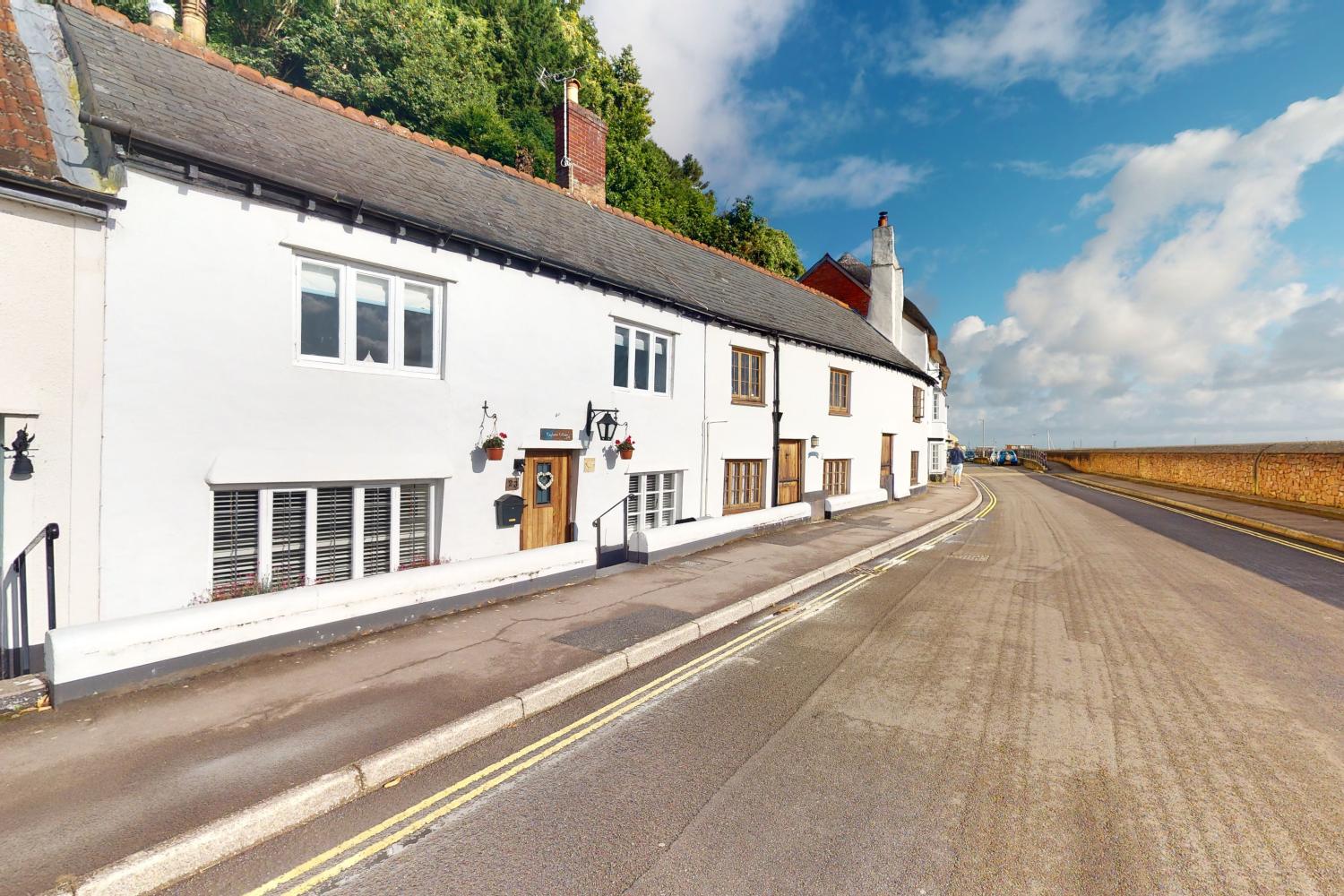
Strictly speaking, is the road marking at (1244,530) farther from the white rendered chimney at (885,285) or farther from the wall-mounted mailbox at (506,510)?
the wall-mounted mailbox at (506,510)

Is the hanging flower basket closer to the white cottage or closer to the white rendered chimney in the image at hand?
the white cottage

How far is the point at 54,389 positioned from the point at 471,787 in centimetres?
551

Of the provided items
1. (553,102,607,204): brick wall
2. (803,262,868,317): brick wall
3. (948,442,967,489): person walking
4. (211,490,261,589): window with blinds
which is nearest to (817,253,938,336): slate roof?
(803,262,868,317): brick wall

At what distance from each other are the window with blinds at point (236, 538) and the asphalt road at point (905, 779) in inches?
163

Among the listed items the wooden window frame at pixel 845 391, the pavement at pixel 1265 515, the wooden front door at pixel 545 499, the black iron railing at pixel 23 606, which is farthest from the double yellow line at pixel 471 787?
the pavement at pixel 1265 515

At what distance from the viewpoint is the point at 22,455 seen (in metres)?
4.95

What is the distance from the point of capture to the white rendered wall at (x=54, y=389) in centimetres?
495

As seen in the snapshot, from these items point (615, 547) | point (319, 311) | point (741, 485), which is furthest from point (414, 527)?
point (741, 485)

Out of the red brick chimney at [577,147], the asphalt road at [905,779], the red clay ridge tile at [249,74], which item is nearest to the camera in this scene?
the asphalt road at [905,779]

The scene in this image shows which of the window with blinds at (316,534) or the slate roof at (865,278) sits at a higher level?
the slate roof at (865,278)

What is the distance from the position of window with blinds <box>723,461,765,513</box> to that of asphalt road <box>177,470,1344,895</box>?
22.8 ft

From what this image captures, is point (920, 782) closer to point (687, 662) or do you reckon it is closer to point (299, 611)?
point (687, 662)

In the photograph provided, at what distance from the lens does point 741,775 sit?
13.2 feet

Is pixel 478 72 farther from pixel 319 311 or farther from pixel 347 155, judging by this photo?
pixel 319 311
